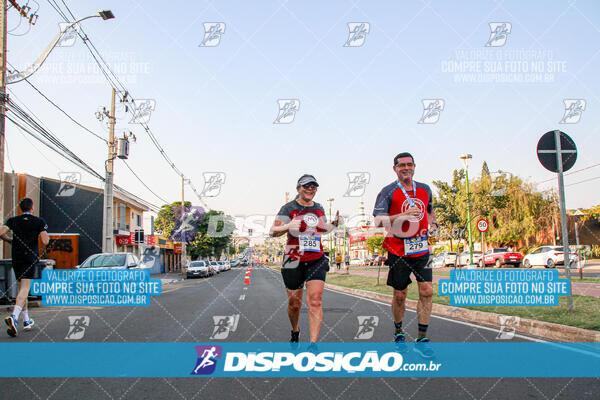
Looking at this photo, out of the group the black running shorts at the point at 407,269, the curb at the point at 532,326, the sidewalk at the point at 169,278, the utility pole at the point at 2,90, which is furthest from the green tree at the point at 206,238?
the black running shorts at the point at 407,269

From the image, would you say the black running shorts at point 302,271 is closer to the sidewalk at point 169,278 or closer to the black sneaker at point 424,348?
the black sneaker at point 424,348

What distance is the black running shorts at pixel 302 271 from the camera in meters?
4.90

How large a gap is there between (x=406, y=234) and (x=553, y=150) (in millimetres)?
4750

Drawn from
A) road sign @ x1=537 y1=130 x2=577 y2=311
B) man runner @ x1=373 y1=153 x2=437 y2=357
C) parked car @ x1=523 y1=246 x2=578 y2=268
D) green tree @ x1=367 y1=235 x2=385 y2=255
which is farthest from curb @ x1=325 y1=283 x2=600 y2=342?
green tree @ x1=367 y1=235 x2=385 y2=255

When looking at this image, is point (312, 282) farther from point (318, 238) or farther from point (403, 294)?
point (403, 294)

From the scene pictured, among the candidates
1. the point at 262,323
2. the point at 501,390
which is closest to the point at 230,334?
the point at 262,323

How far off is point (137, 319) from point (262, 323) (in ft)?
8.04

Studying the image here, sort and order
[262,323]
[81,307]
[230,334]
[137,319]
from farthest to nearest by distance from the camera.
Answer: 1. [81,307]
2. [137,319]
3. [262,323]
4. [230,334]

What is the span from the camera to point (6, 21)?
11.9 m

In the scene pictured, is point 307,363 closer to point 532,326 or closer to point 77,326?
point 532,326

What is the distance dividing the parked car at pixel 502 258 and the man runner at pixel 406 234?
1083 inches

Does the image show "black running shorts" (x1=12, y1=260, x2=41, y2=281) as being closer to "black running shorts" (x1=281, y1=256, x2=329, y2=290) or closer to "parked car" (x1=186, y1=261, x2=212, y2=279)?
"black running shorts" (x1=281, y1=256, x2=329, y2=290)

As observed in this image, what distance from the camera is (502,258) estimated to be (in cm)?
3131

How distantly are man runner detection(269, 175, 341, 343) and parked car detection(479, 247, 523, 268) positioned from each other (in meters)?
Answer: 28.0
